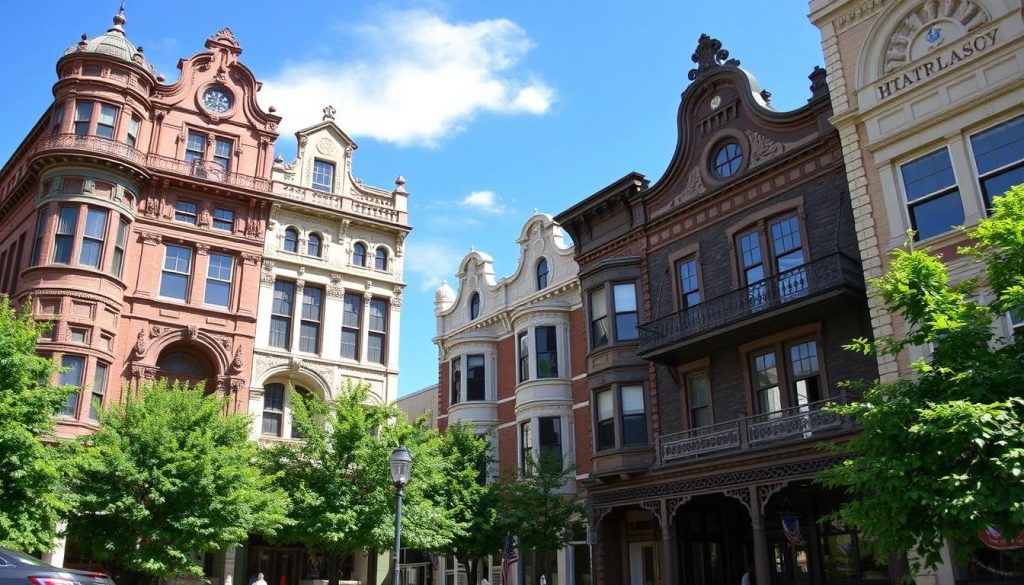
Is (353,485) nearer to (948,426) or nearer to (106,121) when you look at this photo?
(106,121)

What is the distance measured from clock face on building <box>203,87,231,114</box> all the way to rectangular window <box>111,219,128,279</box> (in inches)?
252

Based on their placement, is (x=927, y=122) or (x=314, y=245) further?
(x=314, y=245)

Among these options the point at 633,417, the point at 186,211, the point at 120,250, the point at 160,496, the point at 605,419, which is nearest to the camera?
the point at 160,496

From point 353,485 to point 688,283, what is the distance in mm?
11756

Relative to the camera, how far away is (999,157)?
19.0 m

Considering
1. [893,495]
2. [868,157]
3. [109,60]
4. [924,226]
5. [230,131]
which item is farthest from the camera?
[230,131]

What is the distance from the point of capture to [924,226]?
20000 mm

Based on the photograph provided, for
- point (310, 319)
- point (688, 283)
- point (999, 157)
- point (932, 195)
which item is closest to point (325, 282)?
point (310, 319)

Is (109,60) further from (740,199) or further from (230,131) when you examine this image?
(740,199)

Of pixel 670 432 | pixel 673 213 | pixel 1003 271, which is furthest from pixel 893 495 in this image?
pixel 673 213

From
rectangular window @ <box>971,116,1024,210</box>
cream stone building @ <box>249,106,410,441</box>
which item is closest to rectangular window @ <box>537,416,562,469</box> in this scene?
cream stone building @ <box>249,106,410,441</box>

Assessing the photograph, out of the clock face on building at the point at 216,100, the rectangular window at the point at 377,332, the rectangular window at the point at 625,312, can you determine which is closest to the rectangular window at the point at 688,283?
the rectangular window at the point at 625,312

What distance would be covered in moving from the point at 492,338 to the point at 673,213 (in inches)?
449

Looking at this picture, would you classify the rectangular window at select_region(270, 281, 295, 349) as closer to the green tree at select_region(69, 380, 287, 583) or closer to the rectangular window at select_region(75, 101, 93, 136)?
the rectangular window at select_region(75, 101, 93, 136)
